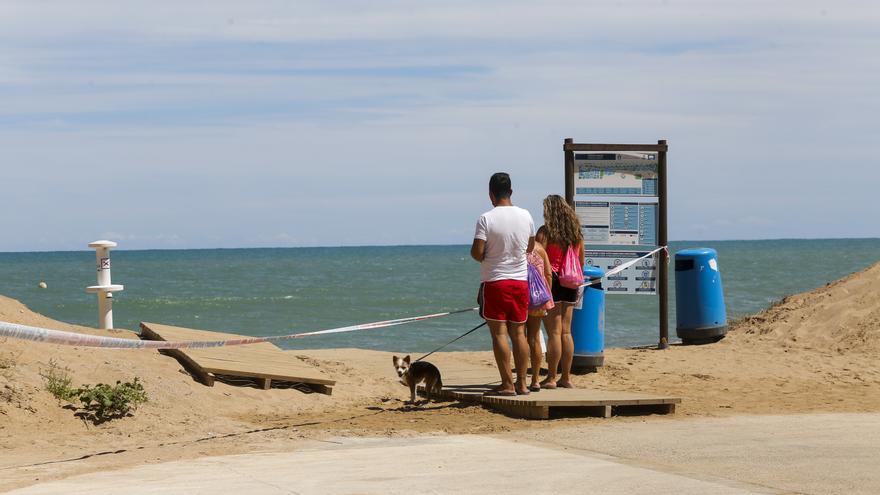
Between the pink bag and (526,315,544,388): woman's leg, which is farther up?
the pink bag

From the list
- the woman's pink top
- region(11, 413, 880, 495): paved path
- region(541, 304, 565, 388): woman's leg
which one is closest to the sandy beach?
region(11, 413, 880, 495): paved path

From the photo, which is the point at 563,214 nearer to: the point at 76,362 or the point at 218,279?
the point at 76,362

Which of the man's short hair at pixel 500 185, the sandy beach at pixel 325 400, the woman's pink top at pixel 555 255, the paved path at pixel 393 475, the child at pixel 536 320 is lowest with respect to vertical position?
the paved path at pixel 393 475

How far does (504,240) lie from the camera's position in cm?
953

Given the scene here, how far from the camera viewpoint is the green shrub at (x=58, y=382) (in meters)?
9.30

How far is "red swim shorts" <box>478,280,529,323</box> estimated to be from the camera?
963cm

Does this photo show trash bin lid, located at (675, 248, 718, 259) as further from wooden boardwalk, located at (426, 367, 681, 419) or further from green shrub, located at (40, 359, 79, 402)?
green shrub, located at (40, 359, 79, 402)

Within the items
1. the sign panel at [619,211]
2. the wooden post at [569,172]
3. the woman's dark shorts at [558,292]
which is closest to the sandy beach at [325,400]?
the sign panel at [619,211]

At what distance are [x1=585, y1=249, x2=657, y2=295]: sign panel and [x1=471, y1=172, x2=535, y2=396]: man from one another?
3935 mm

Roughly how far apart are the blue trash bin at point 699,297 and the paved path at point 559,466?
227 inches

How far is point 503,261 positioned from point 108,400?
3448 millimetres

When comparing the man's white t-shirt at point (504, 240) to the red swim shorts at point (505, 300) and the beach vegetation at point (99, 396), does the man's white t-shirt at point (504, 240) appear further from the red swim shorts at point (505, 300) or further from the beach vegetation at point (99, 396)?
the beach vegetation at point (99, 396)

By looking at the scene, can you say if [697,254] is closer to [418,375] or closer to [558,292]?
[558,292]

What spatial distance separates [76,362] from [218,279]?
59.7m
